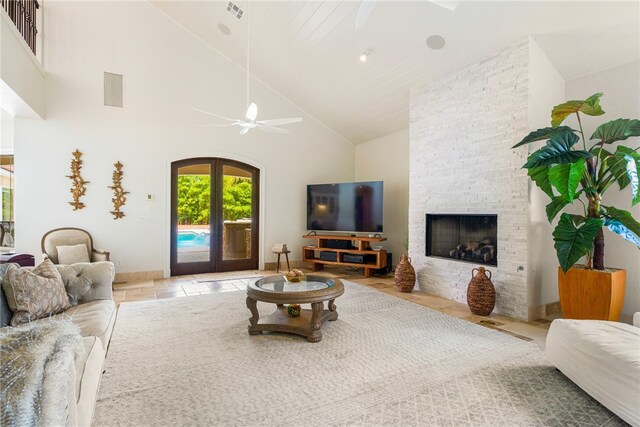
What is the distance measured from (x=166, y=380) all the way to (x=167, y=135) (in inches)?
183

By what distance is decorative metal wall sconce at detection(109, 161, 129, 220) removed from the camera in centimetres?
557

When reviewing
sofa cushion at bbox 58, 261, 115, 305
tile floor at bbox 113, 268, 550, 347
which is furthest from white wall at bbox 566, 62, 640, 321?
sofa cushion at bbox 58, 261, 115, 305

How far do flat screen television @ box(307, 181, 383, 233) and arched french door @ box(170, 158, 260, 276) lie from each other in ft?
3.86

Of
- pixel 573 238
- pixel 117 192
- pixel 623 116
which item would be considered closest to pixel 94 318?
pixel 117 192

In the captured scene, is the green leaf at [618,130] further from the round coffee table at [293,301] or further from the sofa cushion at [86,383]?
the sofa cushion at [86,383]

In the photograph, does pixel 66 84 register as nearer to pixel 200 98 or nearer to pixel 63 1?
pixel 63 1

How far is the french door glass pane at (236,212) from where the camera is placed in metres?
6.59

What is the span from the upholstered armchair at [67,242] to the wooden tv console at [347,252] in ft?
11.6

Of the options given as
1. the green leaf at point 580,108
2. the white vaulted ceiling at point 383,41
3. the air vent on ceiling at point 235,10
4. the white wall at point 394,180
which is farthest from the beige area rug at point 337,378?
the air vent on ceiling at point 235,10

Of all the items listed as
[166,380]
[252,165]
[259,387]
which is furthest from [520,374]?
[252,165]

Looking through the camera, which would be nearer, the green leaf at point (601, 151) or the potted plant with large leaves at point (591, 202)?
the potted plant with large leaves at point (591, 202)

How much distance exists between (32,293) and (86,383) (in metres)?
1.30

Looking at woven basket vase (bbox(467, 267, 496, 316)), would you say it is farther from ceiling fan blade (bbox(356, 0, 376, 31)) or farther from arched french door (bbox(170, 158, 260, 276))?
arched french door (bbox(170, 158, 260, 276))

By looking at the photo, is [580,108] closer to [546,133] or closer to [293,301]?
[546,133]
